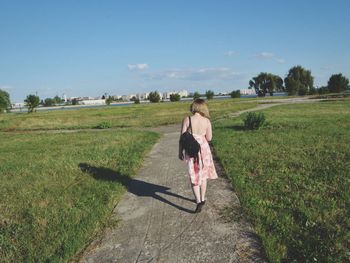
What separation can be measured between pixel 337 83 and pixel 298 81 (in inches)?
535

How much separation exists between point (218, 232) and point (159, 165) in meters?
4.16

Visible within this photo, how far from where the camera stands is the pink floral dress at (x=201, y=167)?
4.47m

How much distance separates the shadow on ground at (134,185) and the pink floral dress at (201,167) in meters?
0.57

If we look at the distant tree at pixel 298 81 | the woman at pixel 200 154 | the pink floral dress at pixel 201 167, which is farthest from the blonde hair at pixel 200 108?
the distant tree at pixel 298 81

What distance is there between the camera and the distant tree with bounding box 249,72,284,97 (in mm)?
94162

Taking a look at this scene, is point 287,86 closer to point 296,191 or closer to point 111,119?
point 111,119

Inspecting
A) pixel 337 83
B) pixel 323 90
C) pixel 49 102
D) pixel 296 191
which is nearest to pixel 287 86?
pixel 323 90

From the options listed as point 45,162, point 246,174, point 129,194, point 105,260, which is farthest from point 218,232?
point 45,162

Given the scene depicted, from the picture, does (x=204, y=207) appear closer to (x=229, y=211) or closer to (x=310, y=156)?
(x=229, y=211)

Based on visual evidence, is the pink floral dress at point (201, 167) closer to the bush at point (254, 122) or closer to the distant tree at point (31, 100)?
the bush at point (254, 122)

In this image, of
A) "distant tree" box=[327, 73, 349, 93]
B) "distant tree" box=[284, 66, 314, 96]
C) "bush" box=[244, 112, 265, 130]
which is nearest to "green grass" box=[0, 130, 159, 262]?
"bush" box=[244, 112, 265, 130]

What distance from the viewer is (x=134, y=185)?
20.3 feet

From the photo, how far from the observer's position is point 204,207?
4.63m

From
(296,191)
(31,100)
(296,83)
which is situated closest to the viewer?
(296,191)
